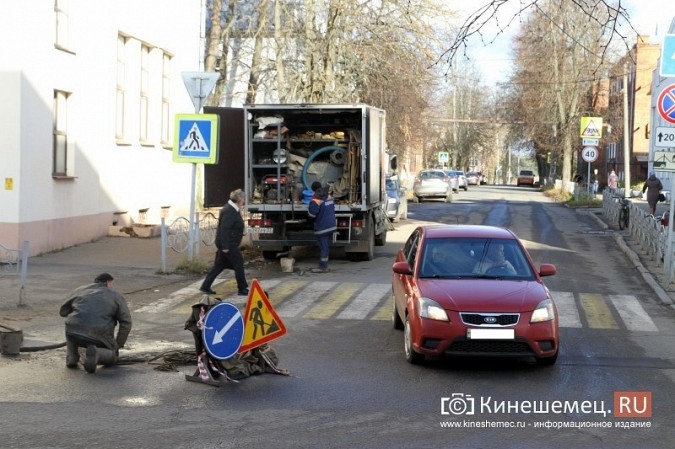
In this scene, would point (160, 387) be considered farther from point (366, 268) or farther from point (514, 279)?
point (366, 268)

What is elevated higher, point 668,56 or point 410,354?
point 668,56

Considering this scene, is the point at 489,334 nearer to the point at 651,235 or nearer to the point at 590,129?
the point at 651,235

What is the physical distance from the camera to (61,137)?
21.5m

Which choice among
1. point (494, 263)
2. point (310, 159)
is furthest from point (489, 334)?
point (310, 159)

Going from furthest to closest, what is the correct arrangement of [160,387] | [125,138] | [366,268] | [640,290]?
[125,138], [366,268], [640,290], [160,387]

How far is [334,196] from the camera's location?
2070cm

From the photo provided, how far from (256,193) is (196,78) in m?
3.69

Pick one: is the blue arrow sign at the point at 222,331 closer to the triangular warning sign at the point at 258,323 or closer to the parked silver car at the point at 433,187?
the triangular warning sign at the point at 258,323

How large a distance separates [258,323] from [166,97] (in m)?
20.3

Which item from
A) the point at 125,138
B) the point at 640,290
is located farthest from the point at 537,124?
the point at 640,290

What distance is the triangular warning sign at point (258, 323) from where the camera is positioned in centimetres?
937

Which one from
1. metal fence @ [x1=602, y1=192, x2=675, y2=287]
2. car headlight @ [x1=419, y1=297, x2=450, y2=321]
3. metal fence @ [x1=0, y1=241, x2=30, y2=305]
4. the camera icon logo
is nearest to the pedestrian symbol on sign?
metal fence @ [x1=0, y1=241, x2=30, y2=305]

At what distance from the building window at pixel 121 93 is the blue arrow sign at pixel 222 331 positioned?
1684cm

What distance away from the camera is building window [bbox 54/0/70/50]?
68.4 feet
